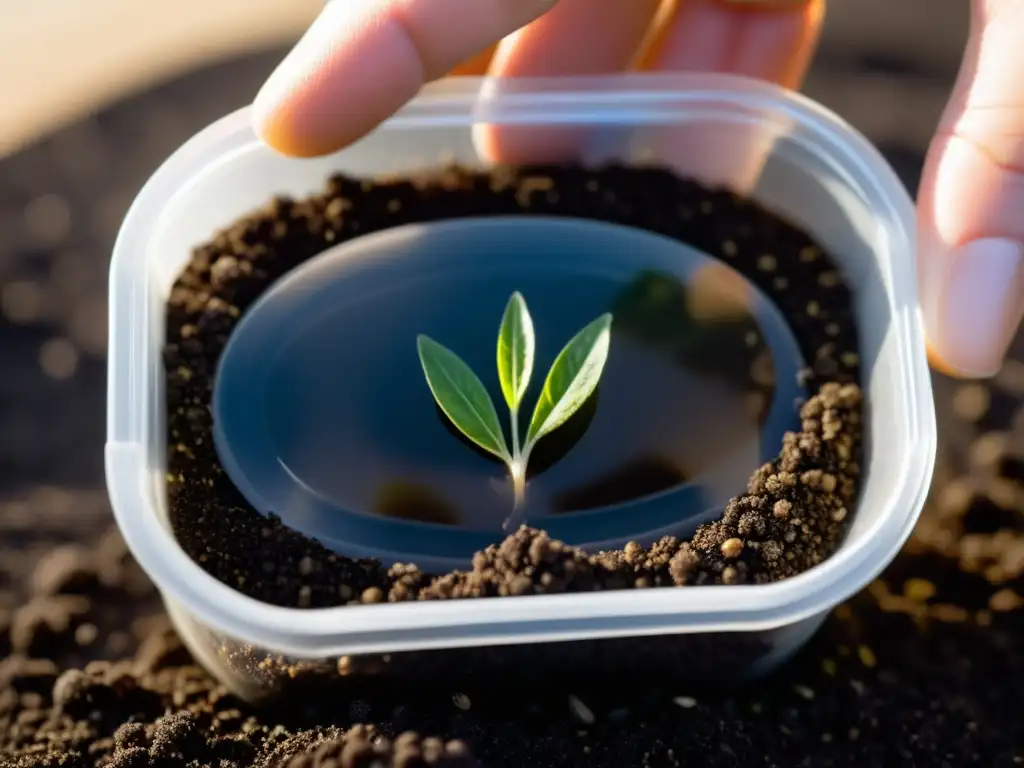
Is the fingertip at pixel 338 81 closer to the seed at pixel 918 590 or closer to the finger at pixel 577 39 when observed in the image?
the finger at pixel 577 39

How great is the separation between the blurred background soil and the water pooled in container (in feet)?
0.70

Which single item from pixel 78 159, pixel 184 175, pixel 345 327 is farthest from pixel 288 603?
pixel 78 159

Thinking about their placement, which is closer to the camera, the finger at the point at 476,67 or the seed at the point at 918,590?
the seed at the point at 918,590

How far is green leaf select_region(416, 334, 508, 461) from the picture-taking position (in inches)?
42.3

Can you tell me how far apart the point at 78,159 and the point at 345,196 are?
0.82 meters

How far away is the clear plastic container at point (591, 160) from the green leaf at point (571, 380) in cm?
22

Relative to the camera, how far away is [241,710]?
46.0 inches

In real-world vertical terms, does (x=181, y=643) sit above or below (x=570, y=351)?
below

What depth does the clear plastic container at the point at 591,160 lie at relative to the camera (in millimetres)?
931

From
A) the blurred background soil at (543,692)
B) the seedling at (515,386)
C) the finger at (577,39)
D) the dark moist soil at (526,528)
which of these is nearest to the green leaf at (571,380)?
the seedling at (515,386)

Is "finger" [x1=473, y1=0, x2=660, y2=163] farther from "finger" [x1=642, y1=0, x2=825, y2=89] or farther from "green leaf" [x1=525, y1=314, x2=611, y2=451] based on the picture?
"green leaf" [x1=525, y1=314, x2=611, y2=451]

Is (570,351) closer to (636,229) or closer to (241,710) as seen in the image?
(636,229)

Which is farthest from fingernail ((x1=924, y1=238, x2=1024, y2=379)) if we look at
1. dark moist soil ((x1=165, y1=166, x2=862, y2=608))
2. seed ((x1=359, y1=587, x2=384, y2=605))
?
seed ((x1=359, y1=587, x2=384, y2=605))

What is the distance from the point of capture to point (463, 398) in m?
1.08
